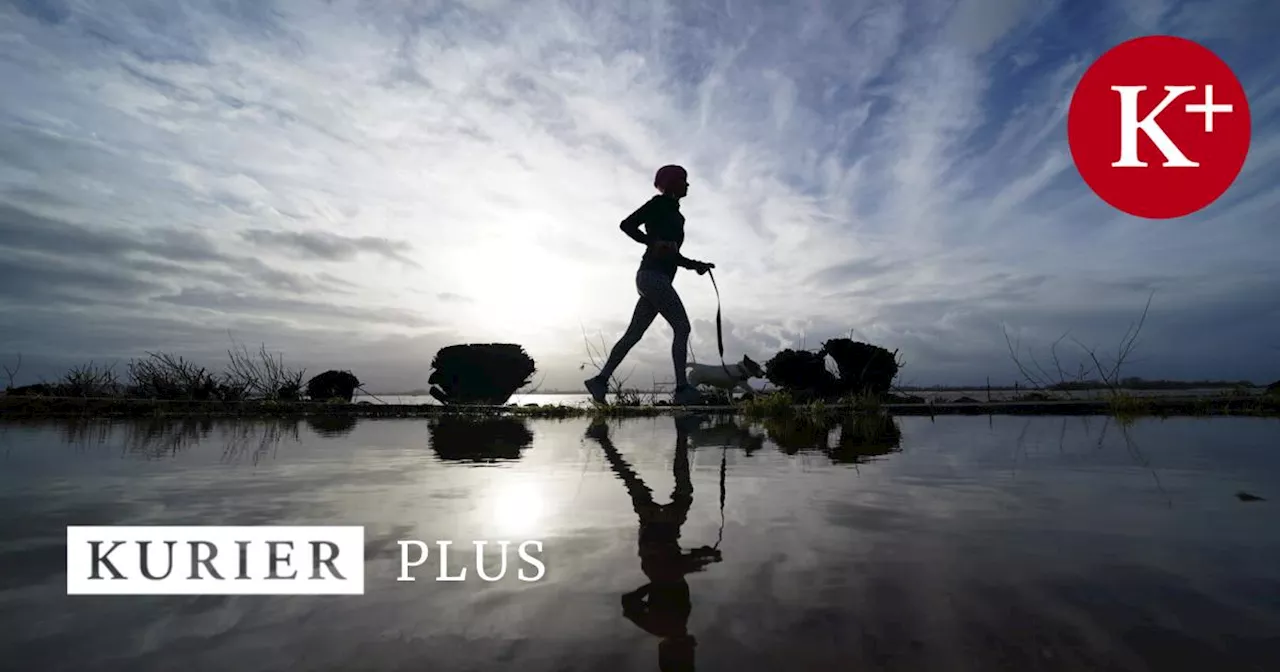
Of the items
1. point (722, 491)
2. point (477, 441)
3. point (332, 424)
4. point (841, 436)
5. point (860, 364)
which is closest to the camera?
point (722, 491)

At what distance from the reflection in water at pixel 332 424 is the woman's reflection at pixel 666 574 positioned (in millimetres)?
4530

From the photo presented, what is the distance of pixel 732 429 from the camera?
6418 millimetres

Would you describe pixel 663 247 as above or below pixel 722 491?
above

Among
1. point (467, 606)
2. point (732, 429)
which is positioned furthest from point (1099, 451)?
point (467, 606)

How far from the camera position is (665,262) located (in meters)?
7.74

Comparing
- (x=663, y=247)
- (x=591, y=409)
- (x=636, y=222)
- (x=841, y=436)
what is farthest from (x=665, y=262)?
(x=841, y=436)

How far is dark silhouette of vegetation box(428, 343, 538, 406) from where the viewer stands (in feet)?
46.5

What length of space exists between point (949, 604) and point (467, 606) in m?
1.08

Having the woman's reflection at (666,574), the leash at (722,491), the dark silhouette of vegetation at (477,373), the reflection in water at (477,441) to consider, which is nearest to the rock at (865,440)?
the leash at (722,491)

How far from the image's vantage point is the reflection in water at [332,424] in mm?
6328

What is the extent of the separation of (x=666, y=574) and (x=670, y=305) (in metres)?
6.30

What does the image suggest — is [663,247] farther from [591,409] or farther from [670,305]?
[591,409]

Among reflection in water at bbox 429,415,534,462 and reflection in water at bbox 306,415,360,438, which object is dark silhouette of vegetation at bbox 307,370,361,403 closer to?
reflection in water at bbox 306,415,360,438

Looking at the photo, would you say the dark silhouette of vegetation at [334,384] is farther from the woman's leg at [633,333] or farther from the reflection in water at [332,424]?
the woman's leg at [633,333]
